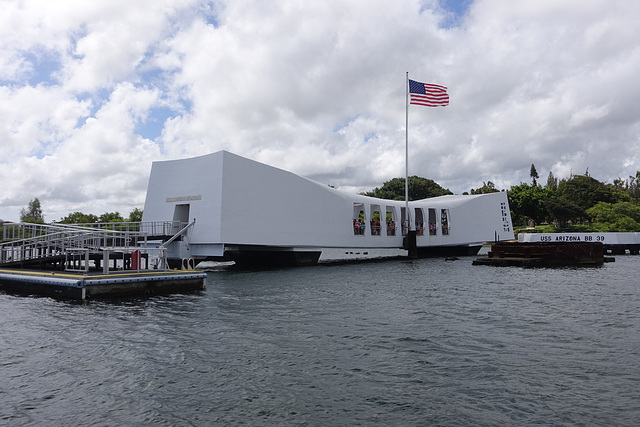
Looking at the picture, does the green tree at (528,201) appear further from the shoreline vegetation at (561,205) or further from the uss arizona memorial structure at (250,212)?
the uss arizona memorial structure at (250,212)

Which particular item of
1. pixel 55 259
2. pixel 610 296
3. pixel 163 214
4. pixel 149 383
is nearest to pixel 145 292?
pixel 55 259

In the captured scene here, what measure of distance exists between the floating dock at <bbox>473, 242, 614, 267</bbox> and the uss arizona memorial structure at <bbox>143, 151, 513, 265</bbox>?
27.3 feet

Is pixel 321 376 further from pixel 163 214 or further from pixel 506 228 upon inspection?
pixel 506 228

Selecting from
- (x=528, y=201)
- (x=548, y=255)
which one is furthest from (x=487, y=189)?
(x=548, y=255)

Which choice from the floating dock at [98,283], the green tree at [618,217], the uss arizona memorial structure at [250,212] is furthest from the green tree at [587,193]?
the floating dock at [98,283]

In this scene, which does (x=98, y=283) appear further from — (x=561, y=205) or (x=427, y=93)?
(x=561, y=205)

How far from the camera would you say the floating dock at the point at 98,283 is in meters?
14.5

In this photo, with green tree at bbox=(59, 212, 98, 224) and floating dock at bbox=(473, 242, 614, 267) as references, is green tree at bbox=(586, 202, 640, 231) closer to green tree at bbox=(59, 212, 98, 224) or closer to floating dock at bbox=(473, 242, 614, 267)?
floating dock at bbox=(473, 242, 614, 267)

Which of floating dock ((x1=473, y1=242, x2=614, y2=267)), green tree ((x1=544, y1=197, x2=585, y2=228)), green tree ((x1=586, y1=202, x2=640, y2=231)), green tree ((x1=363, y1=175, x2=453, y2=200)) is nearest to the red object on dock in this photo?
floating dock ((x1=473, y1=242, x2=614, y2=267))

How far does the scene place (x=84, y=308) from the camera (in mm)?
13039

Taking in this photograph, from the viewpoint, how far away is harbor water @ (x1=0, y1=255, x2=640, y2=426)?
581cm

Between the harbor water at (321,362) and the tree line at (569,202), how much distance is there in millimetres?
53138

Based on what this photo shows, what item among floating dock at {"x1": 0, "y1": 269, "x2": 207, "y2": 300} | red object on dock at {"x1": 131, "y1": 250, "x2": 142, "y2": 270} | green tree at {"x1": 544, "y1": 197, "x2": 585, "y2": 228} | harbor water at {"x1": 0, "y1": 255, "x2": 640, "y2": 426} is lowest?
harbor water at {"x1": 0, "y1": 255, "x2": 640, "y2": 426}

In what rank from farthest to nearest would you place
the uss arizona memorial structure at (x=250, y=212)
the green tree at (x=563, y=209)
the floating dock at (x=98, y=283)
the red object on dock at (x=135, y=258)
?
the green tree at (x=563, y=209)
the uss arizona memorial structure at (x=250, y=212)
the red object on dock at (x=135, y=258)
the floating dock at (x=98, y=283)
